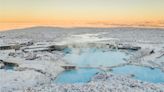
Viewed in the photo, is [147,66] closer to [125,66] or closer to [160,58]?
[125,66]

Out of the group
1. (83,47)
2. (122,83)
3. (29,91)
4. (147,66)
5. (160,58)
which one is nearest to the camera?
(29,91)

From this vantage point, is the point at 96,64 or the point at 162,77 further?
the point at 96,64

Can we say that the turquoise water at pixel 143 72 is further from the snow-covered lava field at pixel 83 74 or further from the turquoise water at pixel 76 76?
the turquoise water at pixel 76 76

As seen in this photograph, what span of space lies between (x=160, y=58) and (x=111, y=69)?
637 centimetres

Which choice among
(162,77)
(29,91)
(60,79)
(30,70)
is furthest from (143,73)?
(29,91)

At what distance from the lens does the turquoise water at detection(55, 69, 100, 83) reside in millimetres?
16938

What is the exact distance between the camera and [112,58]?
2556 centimetres

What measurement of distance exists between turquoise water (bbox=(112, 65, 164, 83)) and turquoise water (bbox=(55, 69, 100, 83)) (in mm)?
2056

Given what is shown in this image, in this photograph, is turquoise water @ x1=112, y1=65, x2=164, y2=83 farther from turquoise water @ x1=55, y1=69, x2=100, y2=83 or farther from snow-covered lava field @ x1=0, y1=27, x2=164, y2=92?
turquoise water @ x1=55, y1=69, x2=100, y2=83

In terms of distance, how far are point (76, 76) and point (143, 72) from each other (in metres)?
5.04

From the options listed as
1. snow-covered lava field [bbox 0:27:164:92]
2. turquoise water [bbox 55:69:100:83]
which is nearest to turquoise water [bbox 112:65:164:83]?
snow-covered lava field [bbox 0:27:164:92]

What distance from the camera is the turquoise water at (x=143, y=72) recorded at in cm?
1764

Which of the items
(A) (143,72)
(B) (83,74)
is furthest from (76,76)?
(A) (143,72)

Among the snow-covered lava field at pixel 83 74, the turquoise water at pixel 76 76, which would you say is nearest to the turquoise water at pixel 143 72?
the snow-covered lava field at pixel 83 74
